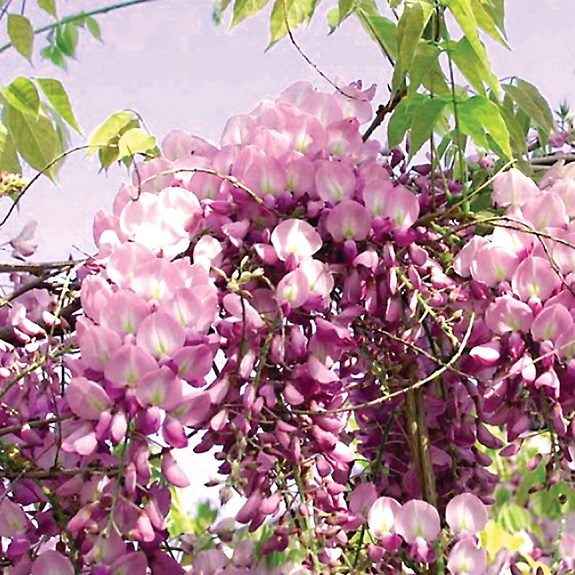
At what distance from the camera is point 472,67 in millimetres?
842

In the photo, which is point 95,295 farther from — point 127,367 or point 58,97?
point 58,97

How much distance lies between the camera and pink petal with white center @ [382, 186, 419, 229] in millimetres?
819

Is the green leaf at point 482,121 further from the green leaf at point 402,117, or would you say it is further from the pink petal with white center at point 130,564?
the pink petal with white center at point 130,564

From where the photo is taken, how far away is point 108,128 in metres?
1.05

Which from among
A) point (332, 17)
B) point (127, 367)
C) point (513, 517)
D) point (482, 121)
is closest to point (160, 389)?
point (127, 367)

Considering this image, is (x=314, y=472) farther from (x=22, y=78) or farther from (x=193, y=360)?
(x=22, y=78)

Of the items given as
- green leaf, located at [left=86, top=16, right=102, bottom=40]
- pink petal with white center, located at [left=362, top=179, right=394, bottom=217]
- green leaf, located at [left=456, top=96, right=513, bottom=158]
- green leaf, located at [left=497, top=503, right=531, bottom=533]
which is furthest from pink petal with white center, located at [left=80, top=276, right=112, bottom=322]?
green leaf, located at [left=497, top=503, right=531, bottom=533]

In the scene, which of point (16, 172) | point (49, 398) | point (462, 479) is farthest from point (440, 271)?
point (16, 172)

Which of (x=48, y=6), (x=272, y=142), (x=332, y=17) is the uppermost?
(x=332, y=17)

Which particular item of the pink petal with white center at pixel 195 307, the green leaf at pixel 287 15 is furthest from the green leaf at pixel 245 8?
the pink petal with white center at pixel 195 307

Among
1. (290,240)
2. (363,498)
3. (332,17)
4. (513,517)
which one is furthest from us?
(513,517)

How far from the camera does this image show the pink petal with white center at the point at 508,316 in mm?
772

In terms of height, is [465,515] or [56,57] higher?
[56,57]

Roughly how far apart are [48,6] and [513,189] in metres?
0.48
